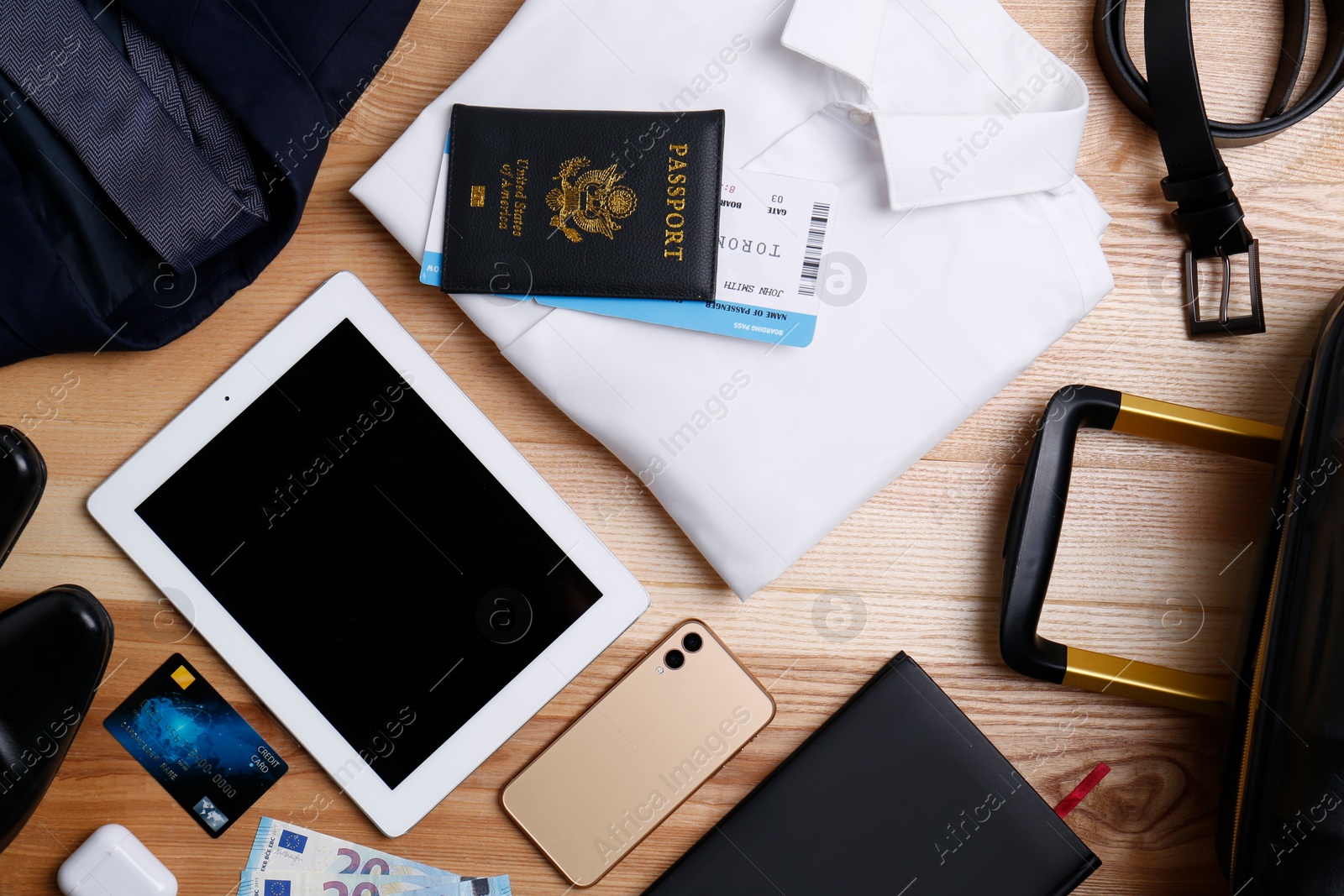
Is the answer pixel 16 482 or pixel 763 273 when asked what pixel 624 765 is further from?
pixel 16 482

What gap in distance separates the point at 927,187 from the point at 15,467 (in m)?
0.72

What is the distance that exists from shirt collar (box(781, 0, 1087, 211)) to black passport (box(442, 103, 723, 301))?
104mm

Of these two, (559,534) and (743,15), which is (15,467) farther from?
(743,15)

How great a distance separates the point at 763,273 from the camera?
0.58m

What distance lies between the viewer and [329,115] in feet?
1.95

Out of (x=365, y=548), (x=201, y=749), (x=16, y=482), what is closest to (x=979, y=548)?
(x=365, y=548)

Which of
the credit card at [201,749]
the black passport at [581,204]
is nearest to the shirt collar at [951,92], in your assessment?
the black passport at [581,204]

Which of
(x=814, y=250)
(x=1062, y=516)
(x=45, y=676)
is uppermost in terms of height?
(x=45, y=676)

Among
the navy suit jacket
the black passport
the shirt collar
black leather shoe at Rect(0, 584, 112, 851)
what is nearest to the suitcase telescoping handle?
the shirt collar

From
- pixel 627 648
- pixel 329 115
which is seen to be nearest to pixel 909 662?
pixel 627 648

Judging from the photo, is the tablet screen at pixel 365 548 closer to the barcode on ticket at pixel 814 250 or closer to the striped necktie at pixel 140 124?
the striped necktie at pixel 140 124

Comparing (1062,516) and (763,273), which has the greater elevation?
(763,273)

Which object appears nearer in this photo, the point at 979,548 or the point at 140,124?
the point at 140,124

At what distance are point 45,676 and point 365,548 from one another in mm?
268
